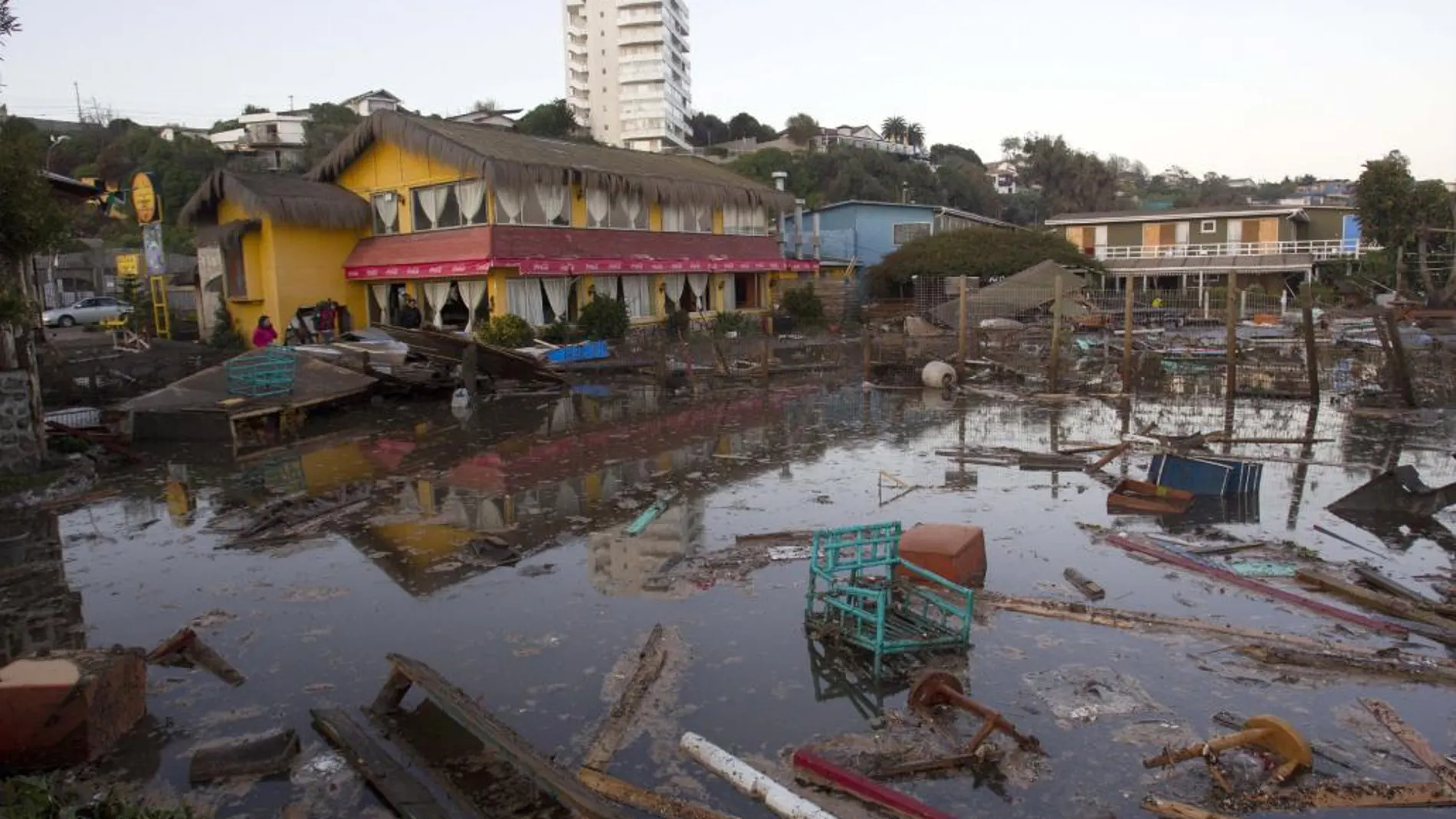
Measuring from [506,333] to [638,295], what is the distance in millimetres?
7541

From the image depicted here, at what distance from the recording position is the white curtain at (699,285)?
110 feet

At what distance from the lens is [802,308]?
35.6m

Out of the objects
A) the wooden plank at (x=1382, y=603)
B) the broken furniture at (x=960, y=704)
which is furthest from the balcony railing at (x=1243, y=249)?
the broken furniture at (x=960, y=704)

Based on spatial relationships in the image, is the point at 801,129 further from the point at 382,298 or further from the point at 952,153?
the point at 382,298

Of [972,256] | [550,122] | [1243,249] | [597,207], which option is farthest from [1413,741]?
[550,122]

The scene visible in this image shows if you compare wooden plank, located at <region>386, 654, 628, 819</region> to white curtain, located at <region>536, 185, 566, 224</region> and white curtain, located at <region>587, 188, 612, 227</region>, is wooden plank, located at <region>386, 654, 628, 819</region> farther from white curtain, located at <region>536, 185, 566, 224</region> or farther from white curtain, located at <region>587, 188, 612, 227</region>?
white curtain, located at <region>587, 188, 612, 227</region>

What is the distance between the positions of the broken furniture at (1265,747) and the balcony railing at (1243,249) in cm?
4325

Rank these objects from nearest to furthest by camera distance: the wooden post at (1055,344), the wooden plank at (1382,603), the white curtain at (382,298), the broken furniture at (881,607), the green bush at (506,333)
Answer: the broken furniture at (881,607)
the wooden plank at (1382,603)
the wooden post at (1055,344)
the green bush at (506,333)
the white curtain at (382,298)

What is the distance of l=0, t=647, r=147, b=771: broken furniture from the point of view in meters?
5.37

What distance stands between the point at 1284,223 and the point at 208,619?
53207 mm

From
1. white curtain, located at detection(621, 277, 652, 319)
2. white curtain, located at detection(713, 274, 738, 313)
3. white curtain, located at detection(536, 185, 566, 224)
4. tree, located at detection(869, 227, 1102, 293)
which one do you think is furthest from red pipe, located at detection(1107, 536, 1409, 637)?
tree, located at detection(869, 227, 1102, 293)

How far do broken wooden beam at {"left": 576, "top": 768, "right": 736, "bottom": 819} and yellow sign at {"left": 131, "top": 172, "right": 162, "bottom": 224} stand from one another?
26.3 meters

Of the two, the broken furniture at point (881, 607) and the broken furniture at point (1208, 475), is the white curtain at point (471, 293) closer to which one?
the broken furniture at point (1208, 475)

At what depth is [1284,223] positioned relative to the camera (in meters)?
48.0
